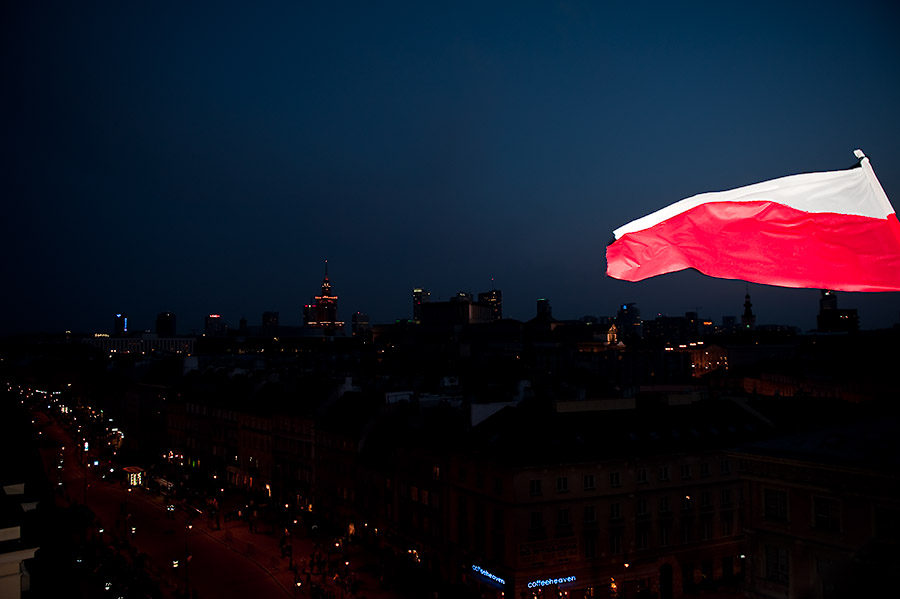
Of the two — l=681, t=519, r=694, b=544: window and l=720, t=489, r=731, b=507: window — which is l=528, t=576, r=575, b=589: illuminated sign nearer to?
l=681, t=519, r=694, b=544: window

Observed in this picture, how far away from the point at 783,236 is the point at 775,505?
20790 millimetres

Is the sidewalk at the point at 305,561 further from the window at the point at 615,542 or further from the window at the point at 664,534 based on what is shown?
the window at the point at 664,534

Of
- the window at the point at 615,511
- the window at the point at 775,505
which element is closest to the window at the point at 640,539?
the window at the point at 615,511

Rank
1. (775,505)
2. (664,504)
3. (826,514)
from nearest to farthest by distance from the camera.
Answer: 1. (826,514)
2. (775,505)
3. (664,504)

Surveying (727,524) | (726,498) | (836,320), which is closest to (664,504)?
(726,498)

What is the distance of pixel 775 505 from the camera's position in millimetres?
26859

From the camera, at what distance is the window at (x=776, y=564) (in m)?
26.4

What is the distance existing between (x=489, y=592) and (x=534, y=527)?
186 inches

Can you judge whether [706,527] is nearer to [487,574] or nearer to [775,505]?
[487,574]

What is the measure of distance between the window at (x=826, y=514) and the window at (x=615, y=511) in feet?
45.2

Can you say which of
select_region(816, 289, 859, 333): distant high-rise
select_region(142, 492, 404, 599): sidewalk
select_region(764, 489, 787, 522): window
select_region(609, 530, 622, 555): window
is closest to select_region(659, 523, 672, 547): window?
select_region(609, 530, 622, 555): window

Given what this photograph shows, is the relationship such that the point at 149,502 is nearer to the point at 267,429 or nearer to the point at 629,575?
the point at 267,429

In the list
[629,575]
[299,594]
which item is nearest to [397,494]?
[299,594]

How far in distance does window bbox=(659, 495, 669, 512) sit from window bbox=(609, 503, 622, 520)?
2.56 meters
